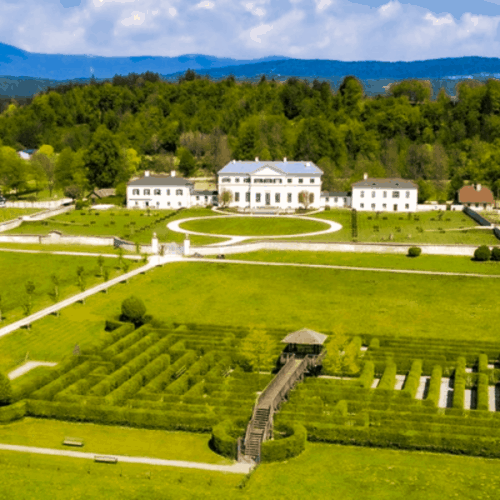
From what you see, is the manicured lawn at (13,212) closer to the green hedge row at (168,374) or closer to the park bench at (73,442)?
the green hedge row at (168,374)

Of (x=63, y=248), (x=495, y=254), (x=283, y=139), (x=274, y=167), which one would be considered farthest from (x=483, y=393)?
(x=283, y=139)

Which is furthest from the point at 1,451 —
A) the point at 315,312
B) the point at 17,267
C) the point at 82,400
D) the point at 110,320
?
the point at 17,267

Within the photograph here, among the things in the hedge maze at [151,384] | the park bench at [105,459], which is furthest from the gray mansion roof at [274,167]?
the park bench at [105,459]

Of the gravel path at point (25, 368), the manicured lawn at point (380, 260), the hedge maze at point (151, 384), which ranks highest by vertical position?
the manicured lawn at point (380, 260)

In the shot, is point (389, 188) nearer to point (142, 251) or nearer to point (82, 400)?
point (142, 251)

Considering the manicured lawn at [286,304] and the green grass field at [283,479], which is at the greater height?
the manicured lawn at [286,304]

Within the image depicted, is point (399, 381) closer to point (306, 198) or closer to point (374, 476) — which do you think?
point (374, 476)

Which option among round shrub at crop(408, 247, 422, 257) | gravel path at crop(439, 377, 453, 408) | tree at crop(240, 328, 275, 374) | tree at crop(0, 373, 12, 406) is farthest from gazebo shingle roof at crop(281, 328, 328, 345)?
round shrub at crop(408, 247, 422, 257)
